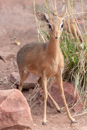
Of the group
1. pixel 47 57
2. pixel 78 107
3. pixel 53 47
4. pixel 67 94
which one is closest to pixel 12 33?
pixel 67 94

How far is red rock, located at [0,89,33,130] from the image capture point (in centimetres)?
307

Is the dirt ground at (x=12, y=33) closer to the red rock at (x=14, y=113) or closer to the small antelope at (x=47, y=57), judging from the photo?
the small antelope at (x=47, y=57)

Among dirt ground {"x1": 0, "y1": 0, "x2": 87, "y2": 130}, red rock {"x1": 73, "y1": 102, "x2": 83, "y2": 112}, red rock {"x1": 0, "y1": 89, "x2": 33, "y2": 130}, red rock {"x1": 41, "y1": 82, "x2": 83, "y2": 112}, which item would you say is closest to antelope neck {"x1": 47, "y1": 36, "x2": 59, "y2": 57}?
red rock {"x1": 0, "y1": 89, "x2": 33, "y2": 130}

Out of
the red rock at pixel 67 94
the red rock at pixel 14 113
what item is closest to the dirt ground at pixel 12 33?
the red rock at pixel 67 94

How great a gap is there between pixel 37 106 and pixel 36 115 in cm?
41

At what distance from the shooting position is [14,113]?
3.08 metres

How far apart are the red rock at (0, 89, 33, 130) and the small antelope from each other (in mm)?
928

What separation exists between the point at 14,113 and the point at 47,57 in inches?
49.9

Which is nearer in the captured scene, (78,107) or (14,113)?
(14,113)

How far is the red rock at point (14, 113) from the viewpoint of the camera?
3074 mm

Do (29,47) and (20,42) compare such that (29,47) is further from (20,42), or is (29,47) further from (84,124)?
(20,42)

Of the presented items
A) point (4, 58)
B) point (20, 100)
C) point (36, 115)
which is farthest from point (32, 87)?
point (20, 100)

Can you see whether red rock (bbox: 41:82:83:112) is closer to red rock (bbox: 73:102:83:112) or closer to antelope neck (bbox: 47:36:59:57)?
red rock (bbox: 73:102:83:112)

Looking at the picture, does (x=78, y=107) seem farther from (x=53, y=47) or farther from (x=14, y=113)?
(x=14, y=113)
